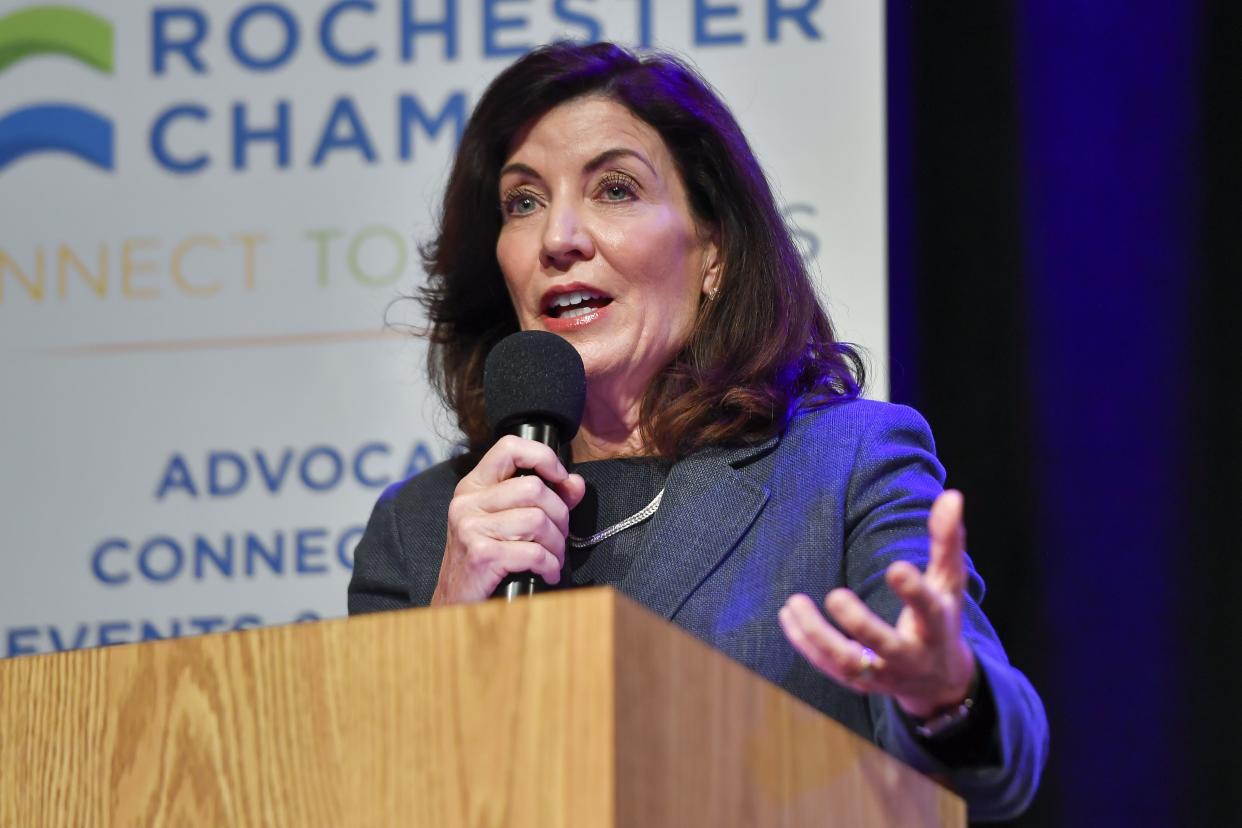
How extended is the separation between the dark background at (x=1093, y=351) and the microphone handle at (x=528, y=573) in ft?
3.60

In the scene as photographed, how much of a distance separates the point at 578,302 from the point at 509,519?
2.22ft

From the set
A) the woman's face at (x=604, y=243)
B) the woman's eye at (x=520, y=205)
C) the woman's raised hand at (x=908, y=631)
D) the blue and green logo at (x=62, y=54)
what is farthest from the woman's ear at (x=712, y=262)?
the blue and green logo at (x=62, y=54)

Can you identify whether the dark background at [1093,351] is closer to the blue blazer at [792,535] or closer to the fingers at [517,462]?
the blue blazer at [792,535]

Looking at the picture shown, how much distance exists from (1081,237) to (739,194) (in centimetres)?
67

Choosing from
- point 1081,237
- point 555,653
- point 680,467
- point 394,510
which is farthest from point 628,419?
point 555,653

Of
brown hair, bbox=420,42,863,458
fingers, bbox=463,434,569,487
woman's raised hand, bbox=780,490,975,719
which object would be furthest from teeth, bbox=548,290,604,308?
woman's raised hand, bbox=780,490,975,719

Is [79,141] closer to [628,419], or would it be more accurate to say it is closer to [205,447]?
[205,447]

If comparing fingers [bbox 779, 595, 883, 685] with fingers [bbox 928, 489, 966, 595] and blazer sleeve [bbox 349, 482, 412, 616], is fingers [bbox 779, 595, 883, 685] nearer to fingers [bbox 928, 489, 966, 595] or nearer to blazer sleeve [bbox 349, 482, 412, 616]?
fingers [bbox 928, 489, 966, 595]

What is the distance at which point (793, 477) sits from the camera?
2.25 metres

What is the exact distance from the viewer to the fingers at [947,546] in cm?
145

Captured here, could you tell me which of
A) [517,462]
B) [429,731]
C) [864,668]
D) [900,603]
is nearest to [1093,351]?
[900,603]

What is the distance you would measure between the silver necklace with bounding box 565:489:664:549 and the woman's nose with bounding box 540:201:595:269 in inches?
14.1

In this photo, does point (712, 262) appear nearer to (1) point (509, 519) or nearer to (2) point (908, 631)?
(1) point (509, 519)

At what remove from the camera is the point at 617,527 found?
92.3 inches
